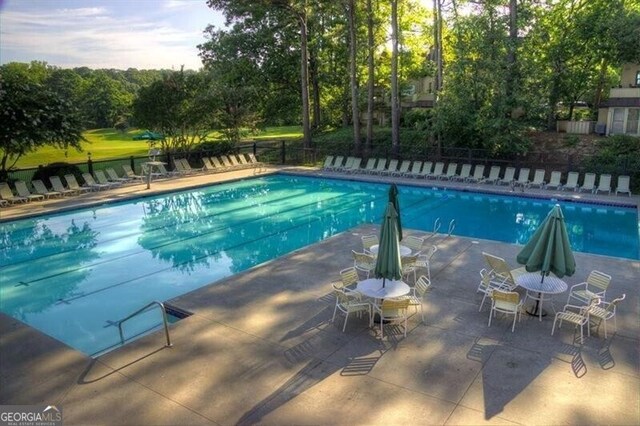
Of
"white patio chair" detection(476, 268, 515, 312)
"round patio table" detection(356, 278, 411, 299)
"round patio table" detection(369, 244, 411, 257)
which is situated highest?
"round patio table" detection(356, 278, 411, 299)

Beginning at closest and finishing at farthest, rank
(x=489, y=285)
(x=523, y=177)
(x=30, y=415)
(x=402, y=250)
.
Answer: (x=30, y=415) → (x=489, y=285) → (x=402, y=250) → (x=523, y=177)

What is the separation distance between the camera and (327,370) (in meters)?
6.23

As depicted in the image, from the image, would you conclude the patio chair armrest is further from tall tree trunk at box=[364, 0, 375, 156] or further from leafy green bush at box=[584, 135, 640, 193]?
tall tree trunk at box=[364, 0, 375, 156]

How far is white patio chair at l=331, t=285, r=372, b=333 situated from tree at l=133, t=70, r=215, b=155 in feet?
58.0

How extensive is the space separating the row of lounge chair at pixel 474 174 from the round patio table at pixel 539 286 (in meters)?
12.3

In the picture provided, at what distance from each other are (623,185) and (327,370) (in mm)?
16956

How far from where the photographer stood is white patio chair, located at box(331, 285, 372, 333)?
7.37 meters

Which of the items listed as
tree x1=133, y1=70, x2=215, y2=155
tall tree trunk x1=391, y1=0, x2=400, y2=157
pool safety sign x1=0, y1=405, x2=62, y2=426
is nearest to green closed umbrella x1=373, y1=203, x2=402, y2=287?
pool safety sign x1=0, y1=405, x2=62, y2=426

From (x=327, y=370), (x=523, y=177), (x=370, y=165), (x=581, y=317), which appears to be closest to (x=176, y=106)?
(x=370, y=165)

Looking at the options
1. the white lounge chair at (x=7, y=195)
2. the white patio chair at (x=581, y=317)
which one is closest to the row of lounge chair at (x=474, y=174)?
the white patio chair at (x=581, y=317)

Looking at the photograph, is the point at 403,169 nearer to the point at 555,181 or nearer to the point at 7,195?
the point at 555,181

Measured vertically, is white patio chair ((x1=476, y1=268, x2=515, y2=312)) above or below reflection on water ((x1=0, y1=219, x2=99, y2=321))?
above

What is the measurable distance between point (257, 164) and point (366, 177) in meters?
6.70

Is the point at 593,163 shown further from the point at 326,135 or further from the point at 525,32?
the point at 326,135
